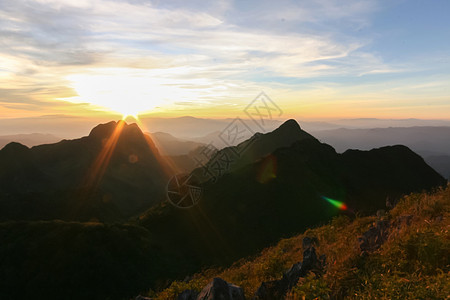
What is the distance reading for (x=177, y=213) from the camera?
1710 inches

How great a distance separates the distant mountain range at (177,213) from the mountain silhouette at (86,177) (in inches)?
17.8

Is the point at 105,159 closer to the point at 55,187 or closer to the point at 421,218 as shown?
the point at 55,187

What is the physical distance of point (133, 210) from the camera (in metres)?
86.9

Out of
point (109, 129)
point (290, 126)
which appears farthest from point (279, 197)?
point (109, 129)

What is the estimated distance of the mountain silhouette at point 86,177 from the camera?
6731 centimetres

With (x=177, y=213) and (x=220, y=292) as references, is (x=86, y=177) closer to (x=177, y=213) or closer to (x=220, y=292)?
(x=177, y=213)

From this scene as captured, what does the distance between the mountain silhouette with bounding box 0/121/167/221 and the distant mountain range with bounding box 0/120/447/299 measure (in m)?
0.45

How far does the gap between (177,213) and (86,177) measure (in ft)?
248

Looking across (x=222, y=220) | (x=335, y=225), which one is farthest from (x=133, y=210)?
(x=335, y=225)

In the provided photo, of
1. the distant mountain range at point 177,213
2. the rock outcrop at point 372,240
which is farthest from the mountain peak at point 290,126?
the rock outcrop at point 372,240

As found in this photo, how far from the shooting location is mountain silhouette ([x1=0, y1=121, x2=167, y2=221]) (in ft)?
221

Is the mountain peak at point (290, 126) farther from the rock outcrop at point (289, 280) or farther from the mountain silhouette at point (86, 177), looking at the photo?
the rock outcrop at point (289, 280)

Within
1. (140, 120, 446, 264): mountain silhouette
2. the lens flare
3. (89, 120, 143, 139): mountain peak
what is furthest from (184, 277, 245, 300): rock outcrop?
(89, 120, 143, 139): mountain peak

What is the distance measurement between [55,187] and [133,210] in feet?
113
